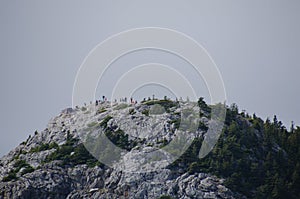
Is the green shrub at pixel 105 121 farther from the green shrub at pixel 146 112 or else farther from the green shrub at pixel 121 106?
the green shrub at pixel 146 112

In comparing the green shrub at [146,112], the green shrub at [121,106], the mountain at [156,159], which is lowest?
the mountain at [156,159]

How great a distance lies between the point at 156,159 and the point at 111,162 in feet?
24.1

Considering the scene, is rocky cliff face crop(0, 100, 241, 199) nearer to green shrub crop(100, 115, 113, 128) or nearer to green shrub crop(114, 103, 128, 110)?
green shrub crop(100, 115, 113, 128)

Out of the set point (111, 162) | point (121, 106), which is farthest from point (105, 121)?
point (111, 162)

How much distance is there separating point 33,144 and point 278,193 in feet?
150

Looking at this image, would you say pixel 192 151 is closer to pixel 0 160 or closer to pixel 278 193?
pixel 278 193

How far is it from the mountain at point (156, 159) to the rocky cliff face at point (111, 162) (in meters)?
0.15

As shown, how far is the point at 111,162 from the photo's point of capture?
107688mm

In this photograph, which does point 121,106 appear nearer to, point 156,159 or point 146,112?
point 146,112

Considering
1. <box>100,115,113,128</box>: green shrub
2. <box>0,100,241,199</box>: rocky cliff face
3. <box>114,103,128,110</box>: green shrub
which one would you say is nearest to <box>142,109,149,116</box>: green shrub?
<box>0,100,241,199</box>: rocky cliff face

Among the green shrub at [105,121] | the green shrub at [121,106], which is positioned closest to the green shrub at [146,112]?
the green shrub at [121,106]

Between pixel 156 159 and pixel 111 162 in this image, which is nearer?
pixel 156 159

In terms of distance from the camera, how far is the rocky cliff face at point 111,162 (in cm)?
10144

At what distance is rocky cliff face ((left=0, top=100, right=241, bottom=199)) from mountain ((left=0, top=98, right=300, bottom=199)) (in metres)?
0.15
